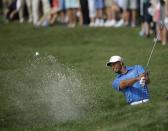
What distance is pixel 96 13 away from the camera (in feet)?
92.5

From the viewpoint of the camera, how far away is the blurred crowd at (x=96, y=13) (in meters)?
23.0

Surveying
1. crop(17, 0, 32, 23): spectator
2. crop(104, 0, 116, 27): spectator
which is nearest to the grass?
crop(104, 0, 116, 27): spectator

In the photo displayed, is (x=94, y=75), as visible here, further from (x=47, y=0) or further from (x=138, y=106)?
(x=47, y=0)

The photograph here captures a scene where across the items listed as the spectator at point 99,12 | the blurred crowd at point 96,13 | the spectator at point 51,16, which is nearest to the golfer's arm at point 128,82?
the blurred crowd at point 96,13

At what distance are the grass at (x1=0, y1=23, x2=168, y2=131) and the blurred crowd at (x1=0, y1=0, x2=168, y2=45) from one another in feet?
1.93

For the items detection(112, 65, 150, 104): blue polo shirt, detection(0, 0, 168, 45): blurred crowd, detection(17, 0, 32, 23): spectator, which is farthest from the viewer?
detection(17, 0, 32, 23): spectator

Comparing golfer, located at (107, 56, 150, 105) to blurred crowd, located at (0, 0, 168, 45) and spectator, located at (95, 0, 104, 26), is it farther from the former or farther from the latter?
spectator, located at (95, 0, 104, 26)

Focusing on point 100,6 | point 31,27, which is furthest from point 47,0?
point 100,6

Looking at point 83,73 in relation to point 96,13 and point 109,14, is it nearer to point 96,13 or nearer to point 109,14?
point 109,14

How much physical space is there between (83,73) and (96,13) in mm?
9864

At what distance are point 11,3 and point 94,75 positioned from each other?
16.8 metres

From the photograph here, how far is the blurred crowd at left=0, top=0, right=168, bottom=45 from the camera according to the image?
907 inches

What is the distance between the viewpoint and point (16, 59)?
71.1 feet

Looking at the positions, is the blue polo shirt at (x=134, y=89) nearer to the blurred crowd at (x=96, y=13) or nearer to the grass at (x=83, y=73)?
the grass at (x=83, y=73)
